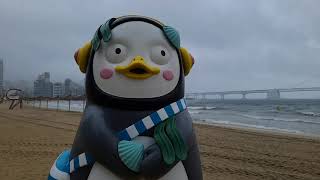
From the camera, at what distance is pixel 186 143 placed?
116 inches

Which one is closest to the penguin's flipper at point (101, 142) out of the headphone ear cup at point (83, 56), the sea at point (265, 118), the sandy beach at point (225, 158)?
the headphone ear cup at point (83, 56)

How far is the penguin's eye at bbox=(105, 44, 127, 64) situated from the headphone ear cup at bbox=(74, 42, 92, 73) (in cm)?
26

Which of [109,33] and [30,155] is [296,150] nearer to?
[30,155]

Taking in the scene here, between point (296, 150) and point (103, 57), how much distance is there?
10.0 meters

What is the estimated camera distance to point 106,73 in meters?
3.02

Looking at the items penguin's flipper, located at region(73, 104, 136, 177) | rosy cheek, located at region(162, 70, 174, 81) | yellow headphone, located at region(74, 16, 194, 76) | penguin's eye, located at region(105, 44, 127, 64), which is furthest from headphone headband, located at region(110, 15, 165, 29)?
penguin's flipper, located at region(73, 104, 136, 177)

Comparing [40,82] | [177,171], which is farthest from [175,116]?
[40,82]

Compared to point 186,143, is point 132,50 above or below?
above

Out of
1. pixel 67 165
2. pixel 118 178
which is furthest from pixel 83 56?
pixel 118 178

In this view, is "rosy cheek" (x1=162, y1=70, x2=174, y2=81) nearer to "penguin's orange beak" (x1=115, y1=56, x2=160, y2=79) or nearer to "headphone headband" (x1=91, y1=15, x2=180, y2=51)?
"penguin's orange beak" (x1=115, y1=56, x2=160, y2=79)

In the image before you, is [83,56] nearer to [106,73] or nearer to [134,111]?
[106,73]

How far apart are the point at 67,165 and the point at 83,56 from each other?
949mm

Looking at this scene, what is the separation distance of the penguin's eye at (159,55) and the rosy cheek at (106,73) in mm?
362

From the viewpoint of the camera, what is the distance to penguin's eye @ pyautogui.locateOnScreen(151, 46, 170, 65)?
3074 millimetres
